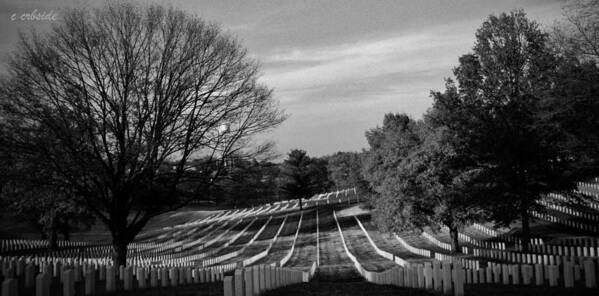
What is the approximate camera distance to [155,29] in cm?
1664

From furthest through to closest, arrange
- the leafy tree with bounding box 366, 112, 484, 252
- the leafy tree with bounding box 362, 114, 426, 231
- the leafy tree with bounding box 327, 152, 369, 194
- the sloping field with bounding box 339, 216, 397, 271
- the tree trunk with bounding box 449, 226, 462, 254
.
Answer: the leafy tree with bounding box 327, 152, 369, 194 < the leafy tree with bounding box 362, 114, 426, 231 < the tree trunk with bounding box 449, 226, 462, 254 < the sloping field with bounding box 339, 216, 397, 271 < the leafy tree with bounding box 366, 112, 484, 252

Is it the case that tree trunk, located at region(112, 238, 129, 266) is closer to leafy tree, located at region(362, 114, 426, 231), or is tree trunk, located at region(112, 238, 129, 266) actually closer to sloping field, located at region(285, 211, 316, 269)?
sloping field, located at region(285, 211, 316, 269)

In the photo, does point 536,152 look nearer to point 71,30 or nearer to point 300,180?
point 71,30

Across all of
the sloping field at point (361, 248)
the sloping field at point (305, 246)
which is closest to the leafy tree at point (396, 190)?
the sloping field at point (361, 248)

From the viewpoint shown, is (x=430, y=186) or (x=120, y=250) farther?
(x=430, y=186)

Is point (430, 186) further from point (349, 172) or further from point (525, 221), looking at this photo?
point (349, 172)

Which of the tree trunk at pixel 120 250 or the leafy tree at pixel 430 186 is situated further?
the leafy tree at pixel 430 186

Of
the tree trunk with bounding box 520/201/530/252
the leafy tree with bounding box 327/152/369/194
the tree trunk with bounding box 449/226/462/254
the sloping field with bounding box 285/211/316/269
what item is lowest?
the sloping field with bounding box 285/211/316/269

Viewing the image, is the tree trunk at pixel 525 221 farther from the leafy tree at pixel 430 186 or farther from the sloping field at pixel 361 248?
the sloping field at pixel 361 248

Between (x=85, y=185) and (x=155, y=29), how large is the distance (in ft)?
19.5

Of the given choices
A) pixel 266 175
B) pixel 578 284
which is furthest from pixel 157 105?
pixel 578 284

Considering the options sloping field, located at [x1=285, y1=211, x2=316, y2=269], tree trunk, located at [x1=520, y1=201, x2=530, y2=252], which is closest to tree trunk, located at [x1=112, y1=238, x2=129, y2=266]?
sloping field, located at [x1=285, y1=211, x2=316, y2=269]

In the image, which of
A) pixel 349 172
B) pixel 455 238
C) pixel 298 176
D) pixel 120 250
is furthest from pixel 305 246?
pixel 349 172

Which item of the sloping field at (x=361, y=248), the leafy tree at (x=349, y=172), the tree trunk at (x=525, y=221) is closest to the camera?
the tree trunk at (x=525, y=221)
